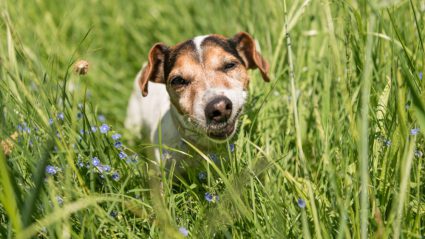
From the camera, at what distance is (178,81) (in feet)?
11.1

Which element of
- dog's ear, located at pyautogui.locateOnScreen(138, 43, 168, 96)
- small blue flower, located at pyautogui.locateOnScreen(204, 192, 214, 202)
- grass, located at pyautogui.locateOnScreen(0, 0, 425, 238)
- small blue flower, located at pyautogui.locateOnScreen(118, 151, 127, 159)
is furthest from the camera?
dog's ear, located at pyautogui.locateOnScreen(138, 43, 168, 96)

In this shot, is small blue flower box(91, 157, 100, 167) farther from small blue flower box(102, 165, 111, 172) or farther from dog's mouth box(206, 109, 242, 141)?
dog's mouth box(206, 109, 242, 141)

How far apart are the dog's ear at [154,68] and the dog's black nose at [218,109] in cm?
65

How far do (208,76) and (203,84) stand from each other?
90 mm

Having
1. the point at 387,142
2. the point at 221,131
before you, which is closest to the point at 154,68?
the point at 221,131

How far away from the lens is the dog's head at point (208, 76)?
307cm

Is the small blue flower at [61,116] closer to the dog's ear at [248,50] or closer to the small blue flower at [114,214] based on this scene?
the small blue flower at [114,214]

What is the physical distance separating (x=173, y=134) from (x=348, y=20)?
1.32 m

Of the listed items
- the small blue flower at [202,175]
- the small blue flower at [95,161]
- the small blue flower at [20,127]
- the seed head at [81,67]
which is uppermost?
the seed head at [81,67]

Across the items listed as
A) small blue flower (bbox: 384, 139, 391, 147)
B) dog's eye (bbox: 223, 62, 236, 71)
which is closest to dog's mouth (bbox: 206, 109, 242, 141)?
dog's eye (bbox: 223, 62, 236, 71)

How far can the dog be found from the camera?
10.1 ft

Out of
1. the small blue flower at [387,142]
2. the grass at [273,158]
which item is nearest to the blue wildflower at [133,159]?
the grass at [273,158]

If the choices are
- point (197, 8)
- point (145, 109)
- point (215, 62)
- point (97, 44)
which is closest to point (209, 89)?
point (215, 62)

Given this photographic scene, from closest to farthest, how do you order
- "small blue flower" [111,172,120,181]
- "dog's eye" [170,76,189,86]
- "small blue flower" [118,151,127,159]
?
"small blue flower" [111,172,120,181], "small blue flower" [118,151,127,159], "dog's eye" [170,76,189,86]
